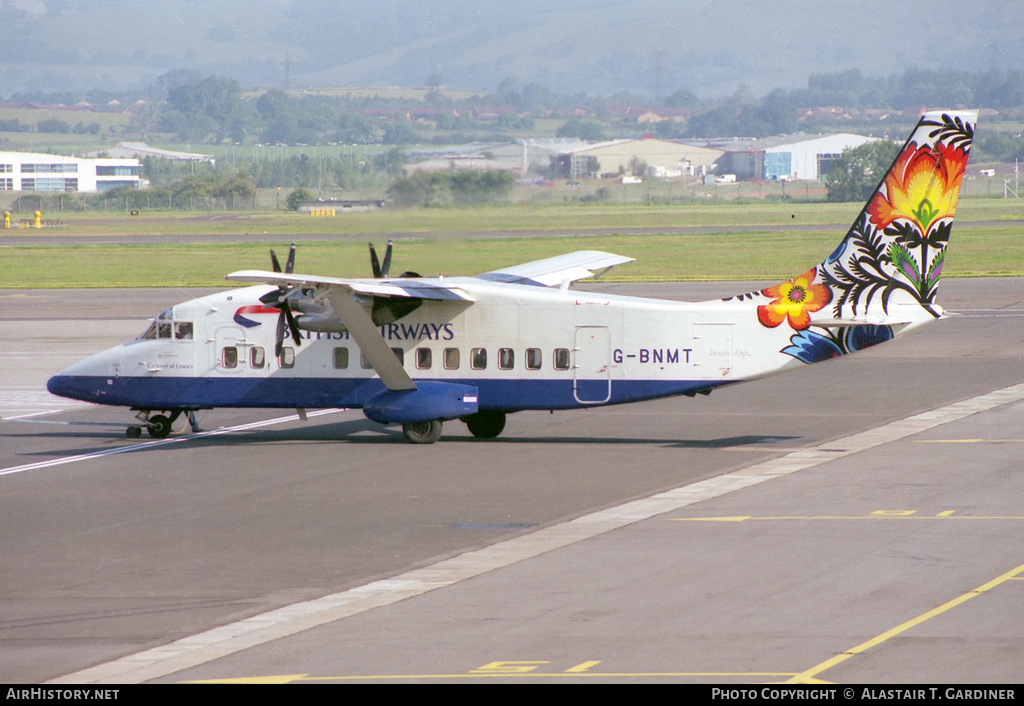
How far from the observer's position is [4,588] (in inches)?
675

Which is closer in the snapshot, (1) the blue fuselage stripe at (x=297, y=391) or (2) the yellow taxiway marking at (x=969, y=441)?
(2) the yellow taxiway marking at (x=969, y=441)

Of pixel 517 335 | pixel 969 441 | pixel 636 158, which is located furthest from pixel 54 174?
pixel 969 441

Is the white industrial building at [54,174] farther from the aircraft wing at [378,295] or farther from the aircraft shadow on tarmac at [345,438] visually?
the aircraft wing at [378,295]

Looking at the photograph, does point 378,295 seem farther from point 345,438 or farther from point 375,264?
point 345,438

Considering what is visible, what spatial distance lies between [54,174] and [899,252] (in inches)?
6267

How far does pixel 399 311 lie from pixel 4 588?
522 inches

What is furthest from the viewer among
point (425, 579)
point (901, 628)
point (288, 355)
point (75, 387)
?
point (75, 387)

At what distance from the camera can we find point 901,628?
14.2 meters

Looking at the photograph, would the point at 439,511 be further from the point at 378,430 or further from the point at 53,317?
the point at 53,317

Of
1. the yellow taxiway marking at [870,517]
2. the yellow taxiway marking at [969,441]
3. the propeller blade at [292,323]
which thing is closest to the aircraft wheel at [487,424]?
the propeller blade at [292,323]

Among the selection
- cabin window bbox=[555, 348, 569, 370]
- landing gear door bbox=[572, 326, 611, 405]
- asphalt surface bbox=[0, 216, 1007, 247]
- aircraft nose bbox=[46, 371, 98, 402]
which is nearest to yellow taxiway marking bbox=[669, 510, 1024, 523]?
landing gear door bbox=[572, 326, 611, 405]

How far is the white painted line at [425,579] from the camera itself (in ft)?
44.8

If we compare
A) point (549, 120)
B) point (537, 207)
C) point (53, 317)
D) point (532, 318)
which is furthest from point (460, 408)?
point (549, 120)

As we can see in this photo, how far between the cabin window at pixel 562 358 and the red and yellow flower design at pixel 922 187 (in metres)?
6.90
